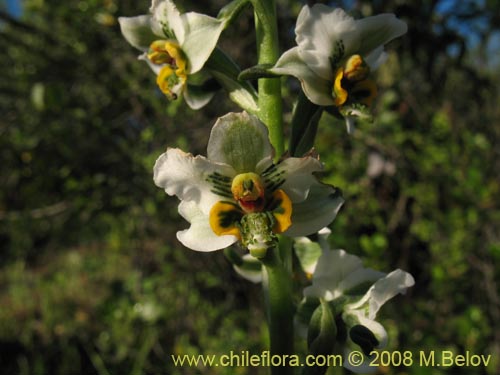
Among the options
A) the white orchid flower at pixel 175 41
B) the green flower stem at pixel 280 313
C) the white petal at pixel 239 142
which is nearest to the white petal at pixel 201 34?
the white orchid flower at pixel 175 41

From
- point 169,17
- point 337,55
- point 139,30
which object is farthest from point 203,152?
point 337,55

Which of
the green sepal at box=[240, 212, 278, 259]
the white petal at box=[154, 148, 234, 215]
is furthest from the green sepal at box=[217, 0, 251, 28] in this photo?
the green sepal at box=[240, 212, 278, 259]

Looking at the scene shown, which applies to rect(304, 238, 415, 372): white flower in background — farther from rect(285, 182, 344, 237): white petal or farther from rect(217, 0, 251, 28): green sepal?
rect(217, 0, 251, 28): green sepal

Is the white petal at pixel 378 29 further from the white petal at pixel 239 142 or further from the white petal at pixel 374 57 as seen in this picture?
the white petal at pixel 239 142

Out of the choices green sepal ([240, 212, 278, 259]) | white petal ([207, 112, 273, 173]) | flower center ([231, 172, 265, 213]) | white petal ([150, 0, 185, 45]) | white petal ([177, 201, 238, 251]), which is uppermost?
white petal ([150, 0, 185, 45])

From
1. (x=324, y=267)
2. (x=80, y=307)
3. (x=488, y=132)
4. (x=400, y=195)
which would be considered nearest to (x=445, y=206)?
(x=400, y=195)

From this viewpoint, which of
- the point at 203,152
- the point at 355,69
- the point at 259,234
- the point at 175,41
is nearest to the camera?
the point at 259,234

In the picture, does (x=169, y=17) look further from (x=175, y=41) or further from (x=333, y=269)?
(x=333, y=269)
